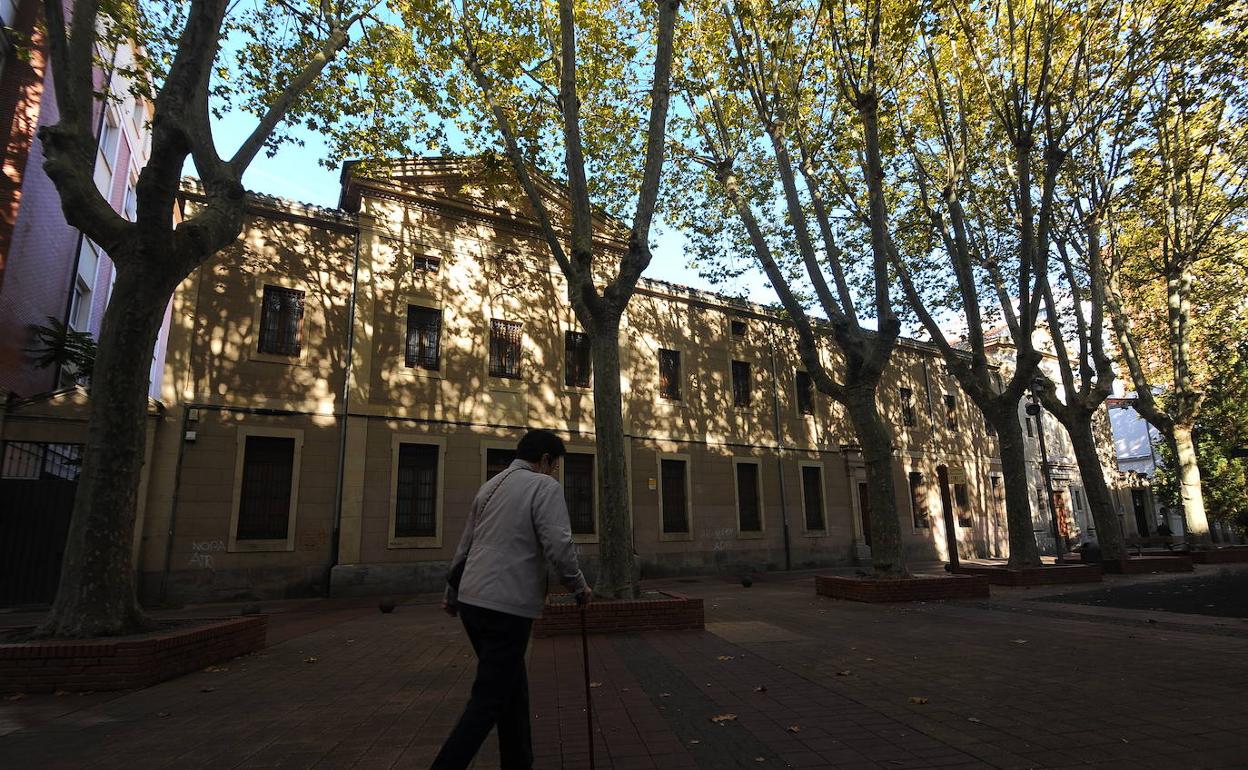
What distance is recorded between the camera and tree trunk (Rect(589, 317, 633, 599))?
8.07 m

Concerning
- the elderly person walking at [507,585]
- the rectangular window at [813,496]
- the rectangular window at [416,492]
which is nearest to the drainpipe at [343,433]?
the rectangular window at [416,492]

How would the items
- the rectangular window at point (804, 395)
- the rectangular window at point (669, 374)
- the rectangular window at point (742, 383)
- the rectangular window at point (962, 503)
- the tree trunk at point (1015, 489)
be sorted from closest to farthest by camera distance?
1. the tree trunk at point (1015, 489)
2. the rectangular window at point (669, 374)
3. the rectangular window at point (742, 383)
4. the rectangular window at point (804, 395)
5. the rectangular window at point (962, 503)

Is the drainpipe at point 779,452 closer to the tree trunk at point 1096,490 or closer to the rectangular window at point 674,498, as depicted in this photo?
the rectangular window at point 674,498

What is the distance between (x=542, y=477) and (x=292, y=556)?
11.4 meters

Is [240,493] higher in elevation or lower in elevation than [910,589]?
higher

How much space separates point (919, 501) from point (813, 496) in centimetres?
584

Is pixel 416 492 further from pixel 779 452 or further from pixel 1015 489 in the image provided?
pixel 1015 489

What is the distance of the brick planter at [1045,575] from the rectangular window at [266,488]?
13.9 meters

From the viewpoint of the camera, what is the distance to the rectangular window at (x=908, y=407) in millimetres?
23797

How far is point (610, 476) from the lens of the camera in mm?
8250

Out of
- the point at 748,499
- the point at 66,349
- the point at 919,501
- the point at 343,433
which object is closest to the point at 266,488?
the point at 343,433

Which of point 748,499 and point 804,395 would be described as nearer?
point 748,499

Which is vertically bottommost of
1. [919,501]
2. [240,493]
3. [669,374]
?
[919,501]

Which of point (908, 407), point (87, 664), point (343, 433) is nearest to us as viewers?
point (87, 664)
